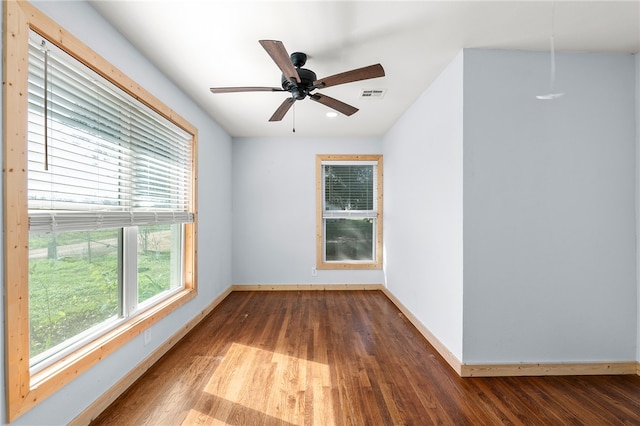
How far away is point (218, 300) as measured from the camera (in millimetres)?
3953

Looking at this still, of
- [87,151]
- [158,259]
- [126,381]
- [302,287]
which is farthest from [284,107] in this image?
[302,287]

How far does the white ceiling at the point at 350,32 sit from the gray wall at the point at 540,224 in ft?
0.93

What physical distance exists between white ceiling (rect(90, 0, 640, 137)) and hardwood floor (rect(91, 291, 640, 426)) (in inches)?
102

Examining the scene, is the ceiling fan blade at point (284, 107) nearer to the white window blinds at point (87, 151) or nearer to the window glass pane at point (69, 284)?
the white window blinds at point (87, 151)

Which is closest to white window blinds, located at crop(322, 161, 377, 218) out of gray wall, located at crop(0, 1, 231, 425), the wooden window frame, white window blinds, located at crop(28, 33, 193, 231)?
gray wall, located at crop(0, 1, 231, 425)

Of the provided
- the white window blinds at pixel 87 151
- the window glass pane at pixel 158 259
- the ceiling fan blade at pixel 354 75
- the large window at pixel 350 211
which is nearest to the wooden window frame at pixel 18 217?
the white window blinds at pixel 87 151

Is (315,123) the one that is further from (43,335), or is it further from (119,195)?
(43,335)

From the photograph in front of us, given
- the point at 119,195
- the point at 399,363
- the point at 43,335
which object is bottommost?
the point at 399,363

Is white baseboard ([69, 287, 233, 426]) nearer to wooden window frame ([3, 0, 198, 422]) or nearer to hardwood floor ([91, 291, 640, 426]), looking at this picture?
hardwood floor ([91, 291, 640, 426])

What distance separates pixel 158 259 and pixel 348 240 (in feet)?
9.81

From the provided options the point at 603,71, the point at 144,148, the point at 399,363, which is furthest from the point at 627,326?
the point at 144,148

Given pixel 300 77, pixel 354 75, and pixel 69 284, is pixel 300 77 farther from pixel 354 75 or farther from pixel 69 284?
pixel 69 284

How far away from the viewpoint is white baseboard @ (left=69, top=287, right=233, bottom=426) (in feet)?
5.49

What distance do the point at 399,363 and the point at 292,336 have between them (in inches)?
43.7
